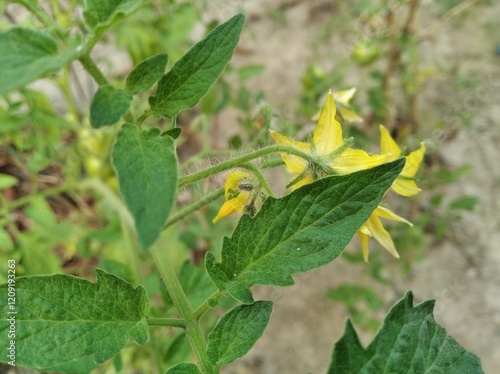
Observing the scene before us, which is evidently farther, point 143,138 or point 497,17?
point 497,17

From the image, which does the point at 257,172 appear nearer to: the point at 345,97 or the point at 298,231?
the point at 298,231

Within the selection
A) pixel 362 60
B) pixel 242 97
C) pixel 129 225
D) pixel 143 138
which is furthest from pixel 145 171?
pixel 362 60

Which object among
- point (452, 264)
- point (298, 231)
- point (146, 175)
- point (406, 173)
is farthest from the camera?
point (452, 264)

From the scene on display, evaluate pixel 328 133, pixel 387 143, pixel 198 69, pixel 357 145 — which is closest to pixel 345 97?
pixel 387 143

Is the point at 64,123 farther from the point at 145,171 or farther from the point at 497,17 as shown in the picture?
the point at 497,17

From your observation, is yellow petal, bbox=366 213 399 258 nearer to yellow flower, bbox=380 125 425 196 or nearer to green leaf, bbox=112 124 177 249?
yellow flower, bbox=380 125 425 196

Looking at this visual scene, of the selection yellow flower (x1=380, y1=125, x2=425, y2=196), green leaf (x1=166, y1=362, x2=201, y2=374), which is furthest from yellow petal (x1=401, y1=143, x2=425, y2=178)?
green leaf (x1=166, y1=362, x2=201, y2=374)
